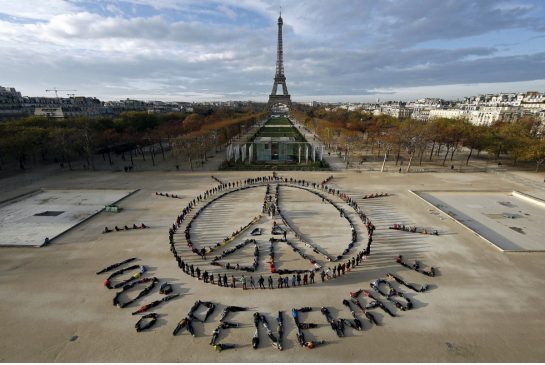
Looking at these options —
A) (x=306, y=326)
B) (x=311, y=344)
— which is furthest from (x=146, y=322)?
(x=311, y=344)

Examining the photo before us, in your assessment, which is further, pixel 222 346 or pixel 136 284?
pixel 136 284

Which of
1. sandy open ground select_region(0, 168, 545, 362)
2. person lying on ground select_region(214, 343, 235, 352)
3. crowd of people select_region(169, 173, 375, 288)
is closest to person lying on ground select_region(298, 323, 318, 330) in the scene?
sandy open ground select_region(0, 168, 545, 362)

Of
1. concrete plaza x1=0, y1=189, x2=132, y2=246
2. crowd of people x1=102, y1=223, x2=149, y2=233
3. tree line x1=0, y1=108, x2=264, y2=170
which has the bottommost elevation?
concrete plaza x1=0, y1=189, x2=132, y2=246

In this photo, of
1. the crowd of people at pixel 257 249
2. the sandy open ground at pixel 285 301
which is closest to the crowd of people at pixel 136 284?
the sandy open ground at pixel 285 301

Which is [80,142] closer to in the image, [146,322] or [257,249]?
[257,249]

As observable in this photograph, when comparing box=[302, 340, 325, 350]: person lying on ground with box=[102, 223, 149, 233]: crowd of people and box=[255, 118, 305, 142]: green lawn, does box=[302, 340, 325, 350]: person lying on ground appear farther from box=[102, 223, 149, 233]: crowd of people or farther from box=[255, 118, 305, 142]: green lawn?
box=[255, 118, 305, 142]: green lawn

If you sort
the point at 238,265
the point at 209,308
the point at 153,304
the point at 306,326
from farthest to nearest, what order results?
the point at 238,265 < the point at 153,304 < the point at 209,308 < the point at 306,326

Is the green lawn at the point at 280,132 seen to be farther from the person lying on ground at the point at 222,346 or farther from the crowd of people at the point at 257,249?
the person lying on ground at the point at 222,346

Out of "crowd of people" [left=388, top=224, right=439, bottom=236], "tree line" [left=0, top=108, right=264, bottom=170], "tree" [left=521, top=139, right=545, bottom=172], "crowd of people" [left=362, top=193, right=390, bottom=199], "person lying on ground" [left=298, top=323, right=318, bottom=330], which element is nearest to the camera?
"person lying on ground" [left=298, top=323, right=318, bottom=330]

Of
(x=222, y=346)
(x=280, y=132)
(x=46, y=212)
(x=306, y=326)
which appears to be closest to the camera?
(x=222, y=346)
